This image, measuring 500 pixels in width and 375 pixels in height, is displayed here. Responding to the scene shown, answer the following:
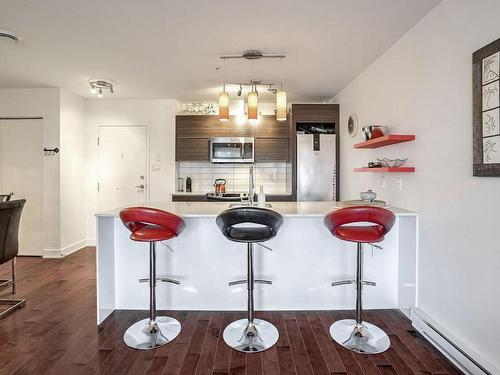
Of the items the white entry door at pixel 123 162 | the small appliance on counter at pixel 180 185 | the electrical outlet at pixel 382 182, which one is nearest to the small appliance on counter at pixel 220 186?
the small appliance on counter at pixel 180 185

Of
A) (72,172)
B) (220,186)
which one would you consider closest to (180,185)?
(220,186)

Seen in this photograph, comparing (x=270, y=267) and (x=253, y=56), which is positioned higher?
(x=253, y=56)

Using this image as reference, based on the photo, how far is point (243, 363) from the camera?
1.87m

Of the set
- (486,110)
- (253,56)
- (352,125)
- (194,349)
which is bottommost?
(194,349)

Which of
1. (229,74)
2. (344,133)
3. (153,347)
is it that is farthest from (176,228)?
(344,133)

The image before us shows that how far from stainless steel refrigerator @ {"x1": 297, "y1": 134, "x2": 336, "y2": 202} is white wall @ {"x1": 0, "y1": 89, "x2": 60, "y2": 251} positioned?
136 inches

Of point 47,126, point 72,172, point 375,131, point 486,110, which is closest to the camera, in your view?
point 486,110

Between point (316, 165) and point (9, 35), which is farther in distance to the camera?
point (316, 165)

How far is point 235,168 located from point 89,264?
99.7 inches

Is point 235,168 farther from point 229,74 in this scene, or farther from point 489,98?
point 489,98

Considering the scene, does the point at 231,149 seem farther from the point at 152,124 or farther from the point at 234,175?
the point at 152,124

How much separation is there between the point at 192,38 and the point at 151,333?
2.44 metres

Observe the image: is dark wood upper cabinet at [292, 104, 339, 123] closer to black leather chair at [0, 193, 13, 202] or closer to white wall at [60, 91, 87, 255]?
white wall at [60, 91, 87, 255]

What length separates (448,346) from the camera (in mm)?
1928
